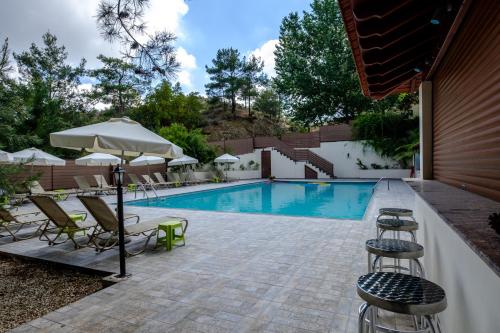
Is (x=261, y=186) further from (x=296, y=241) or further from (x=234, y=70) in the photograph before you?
(x=234, y=70)

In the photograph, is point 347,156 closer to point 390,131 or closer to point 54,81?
point 390,131

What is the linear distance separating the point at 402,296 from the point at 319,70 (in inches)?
941

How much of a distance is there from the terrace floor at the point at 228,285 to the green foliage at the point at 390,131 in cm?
1477

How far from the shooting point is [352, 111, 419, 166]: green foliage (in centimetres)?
1874

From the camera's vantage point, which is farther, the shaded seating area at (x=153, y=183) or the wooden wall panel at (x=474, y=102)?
the shaded seating area at (x=153, y=183)

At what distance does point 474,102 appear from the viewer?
2689mm

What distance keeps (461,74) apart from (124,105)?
99.2 ft

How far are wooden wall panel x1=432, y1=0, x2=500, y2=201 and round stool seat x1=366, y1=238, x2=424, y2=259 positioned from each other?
75cm

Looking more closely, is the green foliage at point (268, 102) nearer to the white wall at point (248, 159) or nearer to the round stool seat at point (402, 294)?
the white wall at point (248, 159)

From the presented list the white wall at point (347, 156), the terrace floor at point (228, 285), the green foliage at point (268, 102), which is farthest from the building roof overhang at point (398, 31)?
the green foliage at point (268, 102)

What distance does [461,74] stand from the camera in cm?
311

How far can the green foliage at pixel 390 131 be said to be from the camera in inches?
A: 738

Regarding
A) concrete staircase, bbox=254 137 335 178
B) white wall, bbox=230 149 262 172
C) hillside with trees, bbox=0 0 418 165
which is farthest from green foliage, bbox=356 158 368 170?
white wall, bbox=230 149 262 172

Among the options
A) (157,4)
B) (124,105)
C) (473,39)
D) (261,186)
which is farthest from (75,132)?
(124,105)
